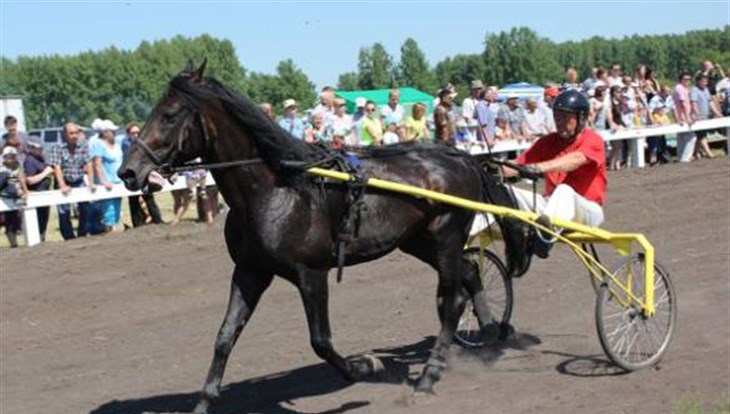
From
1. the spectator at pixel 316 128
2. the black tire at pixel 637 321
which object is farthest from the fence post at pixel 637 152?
the black tire at pixel 637 321

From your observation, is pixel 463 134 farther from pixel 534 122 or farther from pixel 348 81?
pixel 348 81

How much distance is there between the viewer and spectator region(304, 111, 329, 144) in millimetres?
15500

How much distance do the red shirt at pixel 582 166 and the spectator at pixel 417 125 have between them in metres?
8.53

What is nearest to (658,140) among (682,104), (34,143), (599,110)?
(682,104)

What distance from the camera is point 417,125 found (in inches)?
664

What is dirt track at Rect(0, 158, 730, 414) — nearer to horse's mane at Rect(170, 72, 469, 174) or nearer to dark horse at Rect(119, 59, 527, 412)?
dark horse at Rect(119, 59, 527, 412)

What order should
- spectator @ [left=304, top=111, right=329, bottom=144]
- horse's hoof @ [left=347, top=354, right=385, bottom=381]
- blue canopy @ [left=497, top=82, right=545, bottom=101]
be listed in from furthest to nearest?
1. blue canopy @ [left=497, top=82, right=545, bottom=101]
2. spectator @ [left=304, top=111, right=329, bottom=144]
3. horse's hoof @ [left=347, top=354, right=385, bottom=381]

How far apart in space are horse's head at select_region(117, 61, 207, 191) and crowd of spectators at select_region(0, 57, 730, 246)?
3211mm

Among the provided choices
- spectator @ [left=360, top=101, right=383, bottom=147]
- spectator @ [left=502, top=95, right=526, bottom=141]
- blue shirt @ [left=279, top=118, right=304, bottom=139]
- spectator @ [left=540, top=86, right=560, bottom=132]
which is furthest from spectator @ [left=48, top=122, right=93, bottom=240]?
spectator @ [left=540, top=86, right=560, bottom=132]

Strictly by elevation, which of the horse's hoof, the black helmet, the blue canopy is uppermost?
the black helmet

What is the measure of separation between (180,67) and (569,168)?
288 feet

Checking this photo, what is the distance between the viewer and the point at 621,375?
7.32m

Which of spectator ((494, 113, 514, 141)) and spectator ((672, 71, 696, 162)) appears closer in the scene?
spectator ((494, 113, 514, 141))

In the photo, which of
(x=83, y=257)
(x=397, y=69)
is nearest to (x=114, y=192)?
(x=83, y=257)
